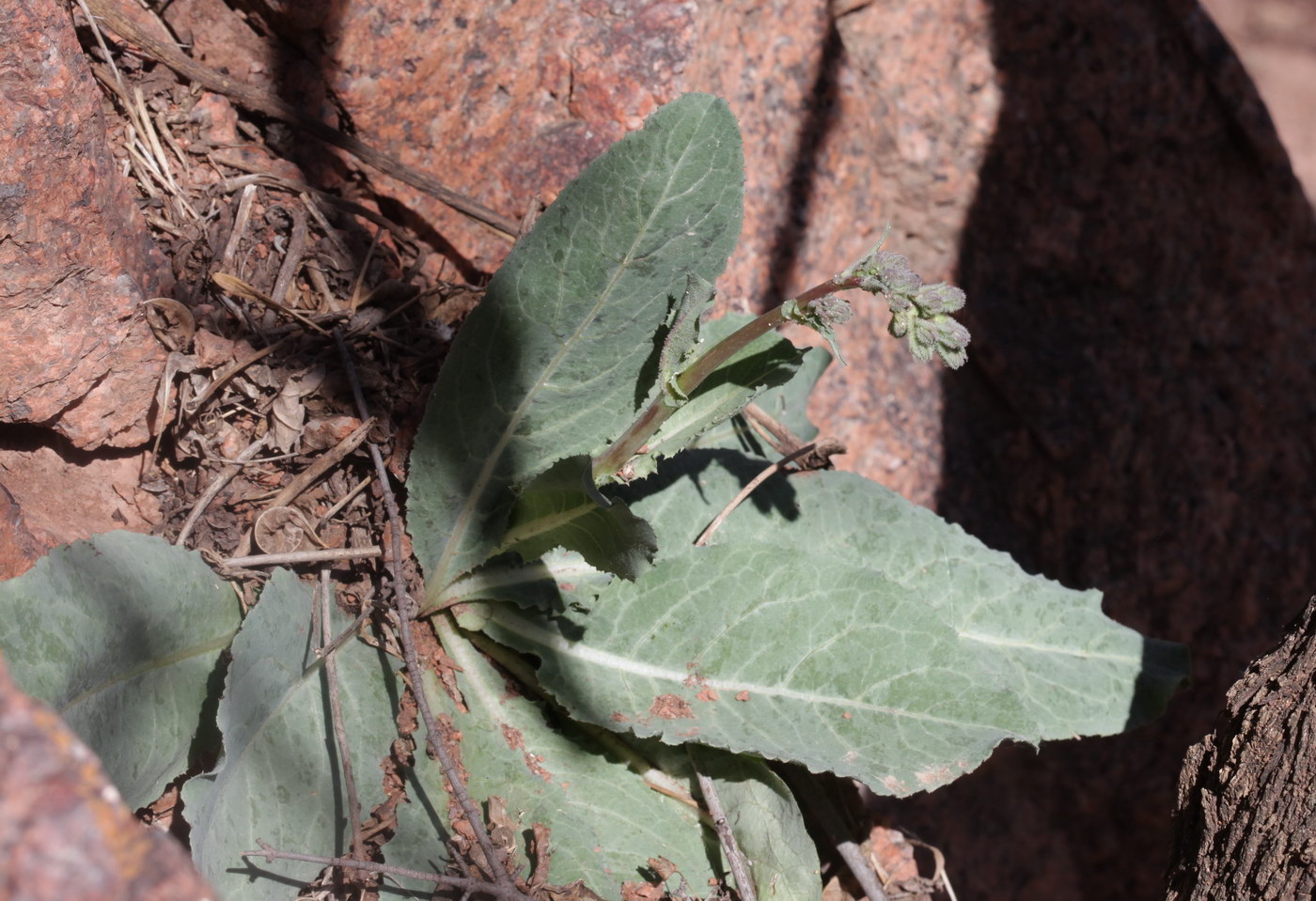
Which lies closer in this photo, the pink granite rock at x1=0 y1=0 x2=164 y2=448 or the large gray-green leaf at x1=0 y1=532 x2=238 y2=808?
the large gray-green leaf at x1=0 y1=532 x2=238 y2=808

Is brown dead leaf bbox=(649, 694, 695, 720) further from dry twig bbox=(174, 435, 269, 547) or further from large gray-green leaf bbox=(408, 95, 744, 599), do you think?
dry twig bbox=(174, 435, 269, 547)

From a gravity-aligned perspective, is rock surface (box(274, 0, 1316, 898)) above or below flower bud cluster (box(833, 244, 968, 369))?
above

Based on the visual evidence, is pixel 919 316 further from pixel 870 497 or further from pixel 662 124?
pixel 870 497

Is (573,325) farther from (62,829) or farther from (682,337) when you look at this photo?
(62,829)

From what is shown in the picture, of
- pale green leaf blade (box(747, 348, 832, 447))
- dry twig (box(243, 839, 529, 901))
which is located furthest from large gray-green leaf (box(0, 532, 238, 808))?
pale green leaf blade (box(747, 348, 832, 447))

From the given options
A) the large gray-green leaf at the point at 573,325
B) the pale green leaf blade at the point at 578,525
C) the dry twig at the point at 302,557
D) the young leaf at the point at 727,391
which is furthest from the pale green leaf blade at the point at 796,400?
the dry twig at the point at 302,557

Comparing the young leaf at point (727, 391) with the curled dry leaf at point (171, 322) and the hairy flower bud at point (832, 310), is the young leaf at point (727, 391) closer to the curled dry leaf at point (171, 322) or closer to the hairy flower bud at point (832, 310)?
the hairy flower bud at point (832, 310)
